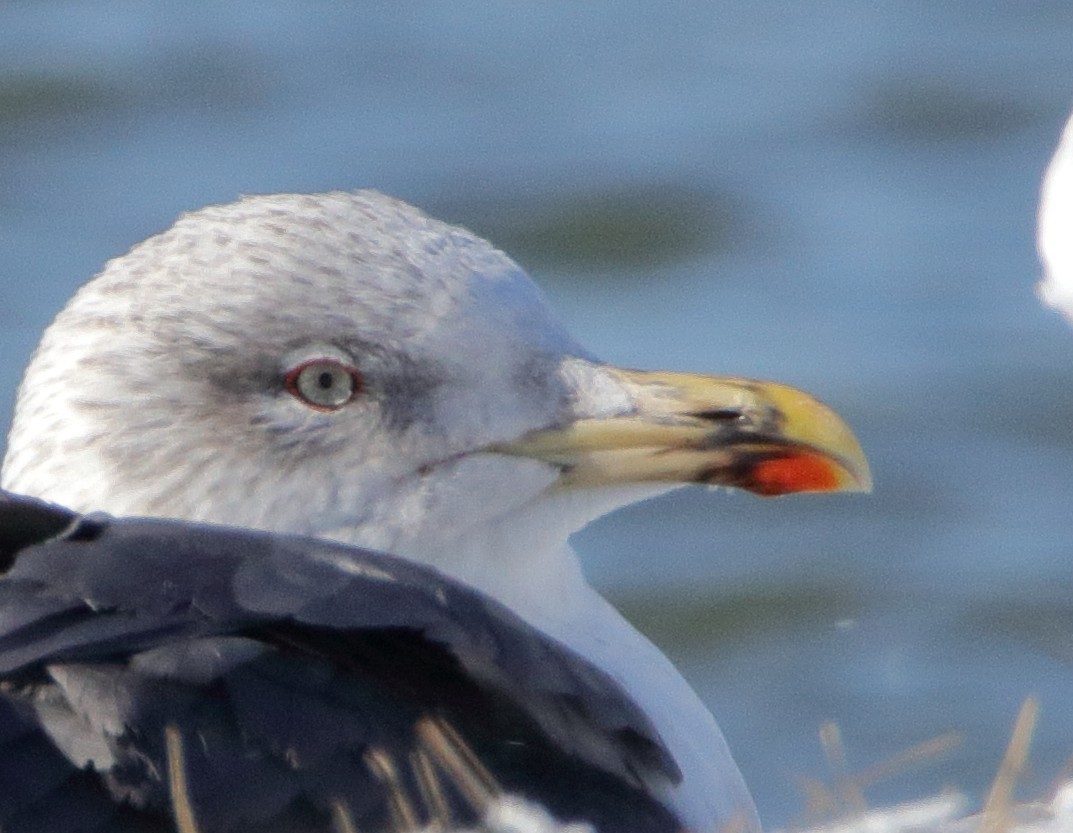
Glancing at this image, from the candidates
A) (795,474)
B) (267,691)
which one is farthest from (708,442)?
(267,691)

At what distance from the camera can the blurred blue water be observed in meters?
7.73

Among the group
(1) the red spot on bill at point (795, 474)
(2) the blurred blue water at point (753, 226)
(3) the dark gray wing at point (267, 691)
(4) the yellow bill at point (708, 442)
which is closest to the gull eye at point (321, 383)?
(4) the yellow bill at point (708, 442)

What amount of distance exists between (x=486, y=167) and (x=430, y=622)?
626 cm

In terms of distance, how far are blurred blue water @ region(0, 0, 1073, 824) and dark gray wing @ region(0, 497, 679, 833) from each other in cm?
303

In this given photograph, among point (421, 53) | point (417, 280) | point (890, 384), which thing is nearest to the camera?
point (417, 280)

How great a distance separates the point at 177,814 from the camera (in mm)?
3062

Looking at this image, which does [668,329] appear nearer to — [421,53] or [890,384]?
[890,384]

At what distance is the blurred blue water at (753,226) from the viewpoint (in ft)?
25.3

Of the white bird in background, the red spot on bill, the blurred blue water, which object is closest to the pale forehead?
the red spot on bill

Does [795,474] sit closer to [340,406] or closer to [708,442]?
[708,442]

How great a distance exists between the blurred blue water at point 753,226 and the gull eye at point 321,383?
8.97 feet

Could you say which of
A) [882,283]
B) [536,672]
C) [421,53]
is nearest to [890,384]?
[882,283]

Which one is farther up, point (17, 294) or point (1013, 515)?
point (17, 294)

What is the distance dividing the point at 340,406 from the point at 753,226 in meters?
5.52
